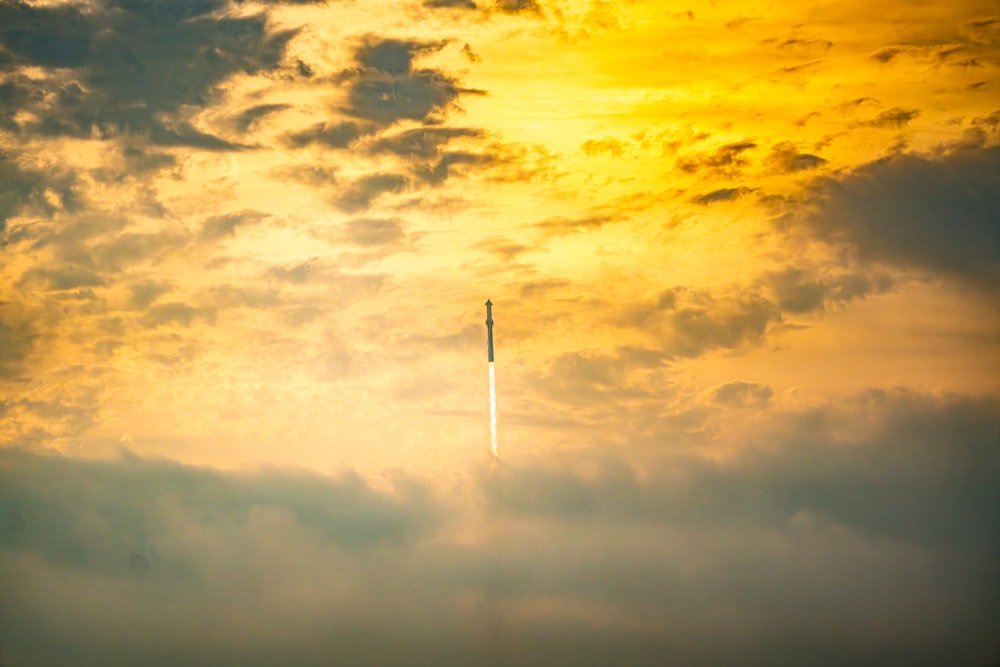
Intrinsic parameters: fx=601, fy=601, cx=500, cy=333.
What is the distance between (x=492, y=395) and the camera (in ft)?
454

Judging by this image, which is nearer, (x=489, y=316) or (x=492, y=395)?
(x=489, y=316)

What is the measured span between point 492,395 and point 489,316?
922 inches

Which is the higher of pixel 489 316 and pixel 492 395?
pixel 489 316

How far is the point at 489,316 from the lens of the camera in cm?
12312
